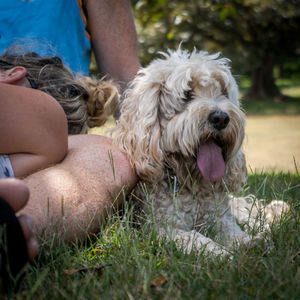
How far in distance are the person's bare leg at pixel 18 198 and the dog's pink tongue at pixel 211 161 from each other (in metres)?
1.39

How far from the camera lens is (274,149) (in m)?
10.3

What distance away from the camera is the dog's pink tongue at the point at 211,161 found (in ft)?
9.05

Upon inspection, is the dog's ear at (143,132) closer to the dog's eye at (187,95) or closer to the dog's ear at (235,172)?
the dog's eye at (187,95)

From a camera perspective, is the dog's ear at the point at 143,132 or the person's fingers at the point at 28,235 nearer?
the person's fingers at the point at 28,235

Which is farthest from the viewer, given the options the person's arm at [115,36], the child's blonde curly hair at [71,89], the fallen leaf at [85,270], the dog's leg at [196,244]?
the person's arm at [115,36]

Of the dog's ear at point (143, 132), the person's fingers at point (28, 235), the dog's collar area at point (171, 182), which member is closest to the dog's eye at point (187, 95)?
the dog's ear at point (143, 132)

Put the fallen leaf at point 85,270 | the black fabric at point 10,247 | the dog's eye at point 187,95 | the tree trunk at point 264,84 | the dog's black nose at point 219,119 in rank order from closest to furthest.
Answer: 1. the black fabric at point 10,247
2. the fallen leaf at point 85,270
3. the dog's black nose at point 219,119
4. the dog's eye at point 187,95
5. the tree trunk at point 264,84

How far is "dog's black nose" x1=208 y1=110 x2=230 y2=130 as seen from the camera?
2.70m

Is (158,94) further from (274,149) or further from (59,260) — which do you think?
(274,149)

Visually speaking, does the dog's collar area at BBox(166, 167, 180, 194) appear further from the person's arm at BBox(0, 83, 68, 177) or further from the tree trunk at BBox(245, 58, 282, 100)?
the tree trunk at BBox(245, 58, 282, 100)

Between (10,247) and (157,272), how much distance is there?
2.25ft

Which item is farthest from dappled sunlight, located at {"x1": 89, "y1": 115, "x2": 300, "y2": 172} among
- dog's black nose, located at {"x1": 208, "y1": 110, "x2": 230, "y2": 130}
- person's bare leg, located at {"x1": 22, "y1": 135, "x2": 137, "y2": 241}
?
person's bare leg, located at {"x1": 22, "y1": 135, "x2": 137, "y2": 241}

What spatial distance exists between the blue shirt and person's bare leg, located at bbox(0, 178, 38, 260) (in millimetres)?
2098

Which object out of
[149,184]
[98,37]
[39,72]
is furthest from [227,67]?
[98,37]
